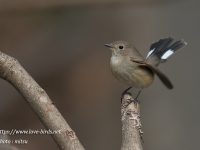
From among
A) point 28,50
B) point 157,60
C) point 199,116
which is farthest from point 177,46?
point 28,50

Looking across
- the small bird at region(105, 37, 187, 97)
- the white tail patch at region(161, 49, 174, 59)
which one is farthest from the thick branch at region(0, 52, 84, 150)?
the white tail patch at region(161, 49, 174, 59)

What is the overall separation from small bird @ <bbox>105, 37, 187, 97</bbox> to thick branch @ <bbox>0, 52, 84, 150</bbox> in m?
0.88

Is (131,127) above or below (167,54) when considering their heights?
below

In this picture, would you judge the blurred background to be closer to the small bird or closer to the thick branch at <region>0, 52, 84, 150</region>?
the small bird

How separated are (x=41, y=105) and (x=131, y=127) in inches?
10.5

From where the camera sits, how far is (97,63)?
4266 millimetres

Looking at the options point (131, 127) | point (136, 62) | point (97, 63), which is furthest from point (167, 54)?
point (97, 63)

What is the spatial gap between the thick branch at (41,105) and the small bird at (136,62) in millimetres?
883

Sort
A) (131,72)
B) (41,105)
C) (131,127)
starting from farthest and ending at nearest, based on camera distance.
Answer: (131,72), (131,127), (41,105)

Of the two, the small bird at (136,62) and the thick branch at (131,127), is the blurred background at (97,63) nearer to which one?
the small bird at (136,62)

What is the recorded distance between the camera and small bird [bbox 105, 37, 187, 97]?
94.3 inches

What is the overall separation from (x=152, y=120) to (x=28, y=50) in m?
0.90

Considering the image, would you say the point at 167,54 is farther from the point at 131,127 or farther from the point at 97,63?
the point at 97,63

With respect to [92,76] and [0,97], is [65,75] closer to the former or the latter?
[92,76]
